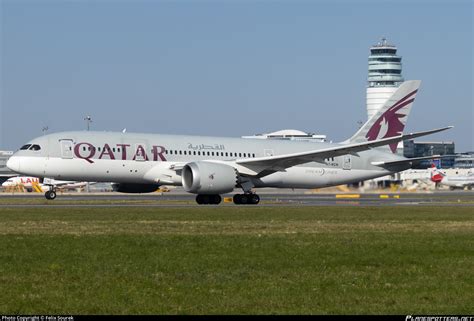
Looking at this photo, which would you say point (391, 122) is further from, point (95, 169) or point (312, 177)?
point (95, 169)

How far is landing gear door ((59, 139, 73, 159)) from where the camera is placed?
162 feet

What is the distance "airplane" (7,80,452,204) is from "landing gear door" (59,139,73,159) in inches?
1.6

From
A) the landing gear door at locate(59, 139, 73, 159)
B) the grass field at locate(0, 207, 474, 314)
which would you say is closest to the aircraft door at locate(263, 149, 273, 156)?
the landing gear door at locate(59, 139, 73, 159)

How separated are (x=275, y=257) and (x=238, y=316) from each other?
7.54 meters

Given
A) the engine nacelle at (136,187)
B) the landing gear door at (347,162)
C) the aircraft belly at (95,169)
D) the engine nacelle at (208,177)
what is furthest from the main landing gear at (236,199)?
the landing gear door at (347,162)

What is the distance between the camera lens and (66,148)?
1944 inches

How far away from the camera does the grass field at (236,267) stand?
14484 millimetres

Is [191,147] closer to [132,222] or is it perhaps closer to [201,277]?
[132,222]

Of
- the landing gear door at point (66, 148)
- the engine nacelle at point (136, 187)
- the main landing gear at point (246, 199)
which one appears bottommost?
the main landing gear at point (246, 199)

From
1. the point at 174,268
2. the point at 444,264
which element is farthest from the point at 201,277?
the point at 444,264

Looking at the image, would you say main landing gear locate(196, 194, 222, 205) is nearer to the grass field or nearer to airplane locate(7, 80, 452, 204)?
airplane locate(7, 80, 452, 204)

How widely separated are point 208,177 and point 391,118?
52.1 ft

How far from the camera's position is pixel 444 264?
64.0 ft

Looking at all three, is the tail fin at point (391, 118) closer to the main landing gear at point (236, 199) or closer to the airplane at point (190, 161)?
the airplane at point (190, 161)
